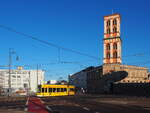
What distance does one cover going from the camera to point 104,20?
374 feet

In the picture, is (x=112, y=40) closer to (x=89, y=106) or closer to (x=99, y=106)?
(x=99, y=106)

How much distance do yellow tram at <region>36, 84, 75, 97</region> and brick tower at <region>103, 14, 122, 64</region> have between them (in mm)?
38030

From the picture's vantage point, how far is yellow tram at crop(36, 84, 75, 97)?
61.6m

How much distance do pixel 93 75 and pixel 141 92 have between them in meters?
40.6

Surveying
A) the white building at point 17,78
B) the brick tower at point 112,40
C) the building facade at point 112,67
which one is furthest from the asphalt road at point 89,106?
the white building at point 17,78

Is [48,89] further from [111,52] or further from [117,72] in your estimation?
[111,52]

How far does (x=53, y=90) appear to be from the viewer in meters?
65.4

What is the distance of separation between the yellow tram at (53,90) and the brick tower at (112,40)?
125ft

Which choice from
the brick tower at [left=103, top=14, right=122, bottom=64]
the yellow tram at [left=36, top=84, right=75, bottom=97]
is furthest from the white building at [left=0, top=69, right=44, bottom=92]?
the yellow tram at [left=36, top=84, right=75, bottom=97]

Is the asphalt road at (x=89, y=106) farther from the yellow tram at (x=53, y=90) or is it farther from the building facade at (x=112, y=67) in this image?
the building facade at (x=112, y=67)

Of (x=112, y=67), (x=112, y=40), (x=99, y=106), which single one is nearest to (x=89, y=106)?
(x=99, y=106)

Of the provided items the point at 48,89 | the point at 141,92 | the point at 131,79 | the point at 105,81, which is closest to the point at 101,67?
the point at 105,81

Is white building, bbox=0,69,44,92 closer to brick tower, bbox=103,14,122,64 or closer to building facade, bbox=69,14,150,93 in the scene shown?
building facade, bbox=69,14,150,93

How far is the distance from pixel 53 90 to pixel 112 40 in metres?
51.5
